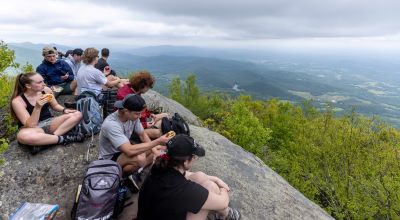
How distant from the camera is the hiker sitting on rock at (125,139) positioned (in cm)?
654

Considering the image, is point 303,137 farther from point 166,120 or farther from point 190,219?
point 190,219

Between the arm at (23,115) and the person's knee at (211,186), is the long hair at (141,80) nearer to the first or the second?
the arm at (23,115)

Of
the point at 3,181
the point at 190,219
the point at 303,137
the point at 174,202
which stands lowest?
the point at 303,137

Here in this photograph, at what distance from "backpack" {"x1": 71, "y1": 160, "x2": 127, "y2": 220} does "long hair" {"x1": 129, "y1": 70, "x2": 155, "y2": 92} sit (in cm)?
303

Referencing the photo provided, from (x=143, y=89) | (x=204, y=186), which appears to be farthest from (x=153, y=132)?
(x=204, y=186)

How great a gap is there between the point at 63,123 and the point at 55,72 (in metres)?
5.18

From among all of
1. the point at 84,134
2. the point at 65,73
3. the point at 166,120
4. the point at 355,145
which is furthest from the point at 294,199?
the point at 355,145

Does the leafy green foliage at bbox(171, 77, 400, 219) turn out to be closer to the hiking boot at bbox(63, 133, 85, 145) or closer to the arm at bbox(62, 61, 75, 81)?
the hiking boot at bbox(63, 133, 85, 145)

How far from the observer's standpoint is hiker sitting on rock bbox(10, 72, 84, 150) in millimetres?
7531

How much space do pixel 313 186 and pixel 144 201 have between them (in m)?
22.8

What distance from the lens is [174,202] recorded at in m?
4.86

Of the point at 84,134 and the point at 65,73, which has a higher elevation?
the point at 65,73

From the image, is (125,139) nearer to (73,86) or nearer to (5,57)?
(73,86)

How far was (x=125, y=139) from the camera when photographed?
6.70 meters
